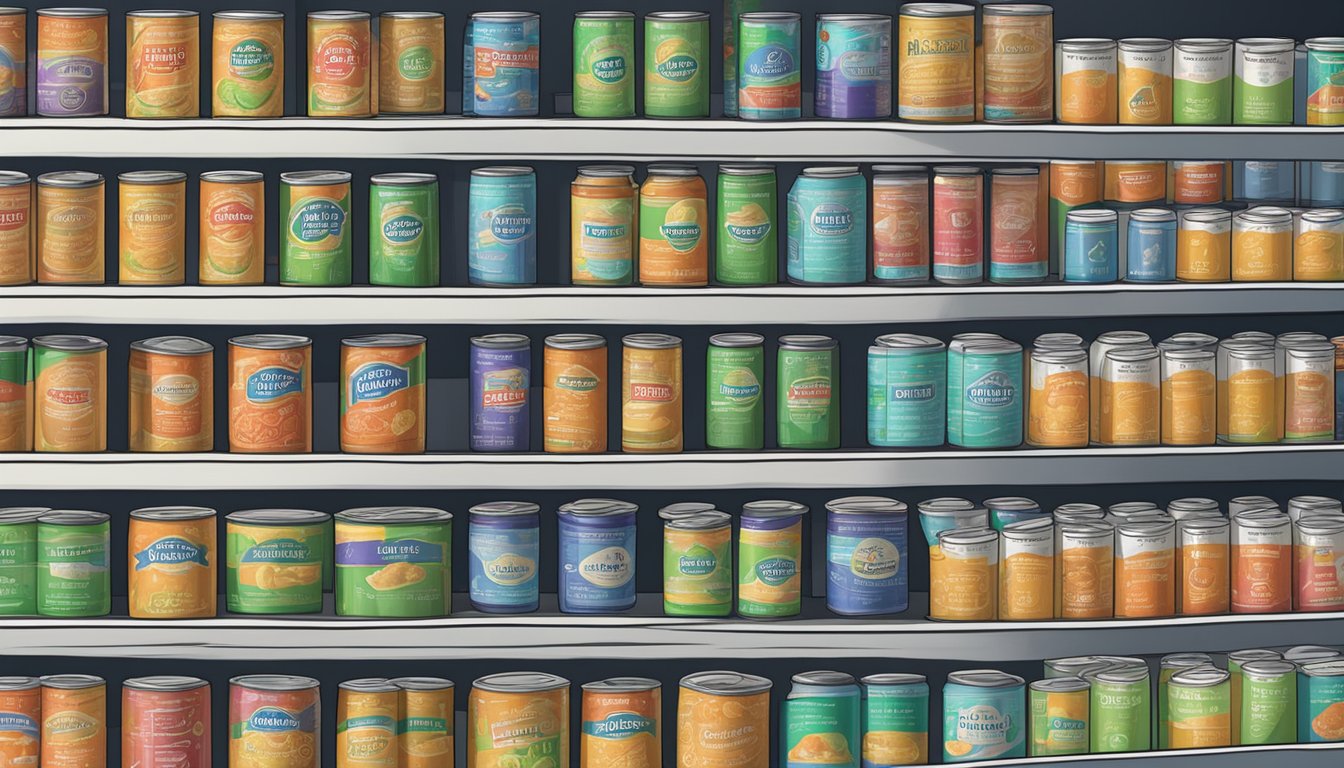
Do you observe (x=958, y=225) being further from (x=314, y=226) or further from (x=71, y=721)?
(x=71, y=721)

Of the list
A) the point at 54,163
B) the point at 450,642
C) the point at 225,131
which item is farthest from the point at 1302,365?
the point at 54,163

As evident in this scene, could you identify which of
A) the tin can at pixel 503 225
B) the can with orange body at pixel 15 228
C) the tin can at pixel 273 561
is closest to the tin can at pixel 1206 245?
the tin can at pixel 503 225

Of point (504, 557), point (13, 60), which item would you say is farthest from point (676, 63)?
point (13, 60)

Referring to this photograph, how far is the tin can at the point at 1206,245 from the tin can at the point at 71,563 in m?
1.82

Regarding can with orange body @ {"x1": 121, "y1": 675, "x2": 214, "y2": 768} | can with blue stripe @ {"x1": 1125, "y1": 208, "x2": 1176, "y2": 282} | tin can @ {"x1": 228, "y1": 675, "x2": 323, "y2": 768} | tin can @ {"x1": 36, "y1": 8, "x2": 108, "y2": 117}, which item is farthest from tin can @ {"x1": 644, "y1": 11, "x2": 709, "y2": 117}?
can with orange body @ {"x1": 121, "y1": 675, "x2": 214, "y2": 768}

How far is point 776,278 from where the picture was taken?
2.73m

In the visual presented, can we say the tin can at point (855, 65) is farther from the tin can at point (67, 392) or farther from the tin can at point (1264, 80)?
the tin can at point (67, 392)

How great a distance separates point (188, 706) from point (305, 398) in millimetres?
520

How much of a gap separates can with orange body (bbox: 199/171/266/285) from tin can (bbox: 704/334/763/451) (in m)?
0.75

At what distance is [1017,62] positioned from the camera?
2701 mm

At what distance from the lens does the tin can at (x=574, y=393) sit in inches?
106

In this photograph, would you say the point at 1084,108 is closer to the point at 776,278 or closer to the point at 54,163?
the point at 776,278

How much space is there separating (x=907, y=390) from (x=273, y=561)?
1.05m

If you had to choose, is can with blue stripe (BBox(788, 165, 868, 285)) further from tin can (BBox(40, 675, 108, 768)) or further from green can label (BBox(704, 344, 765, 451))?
tin can (BBox(40, 675, 108, 768))
